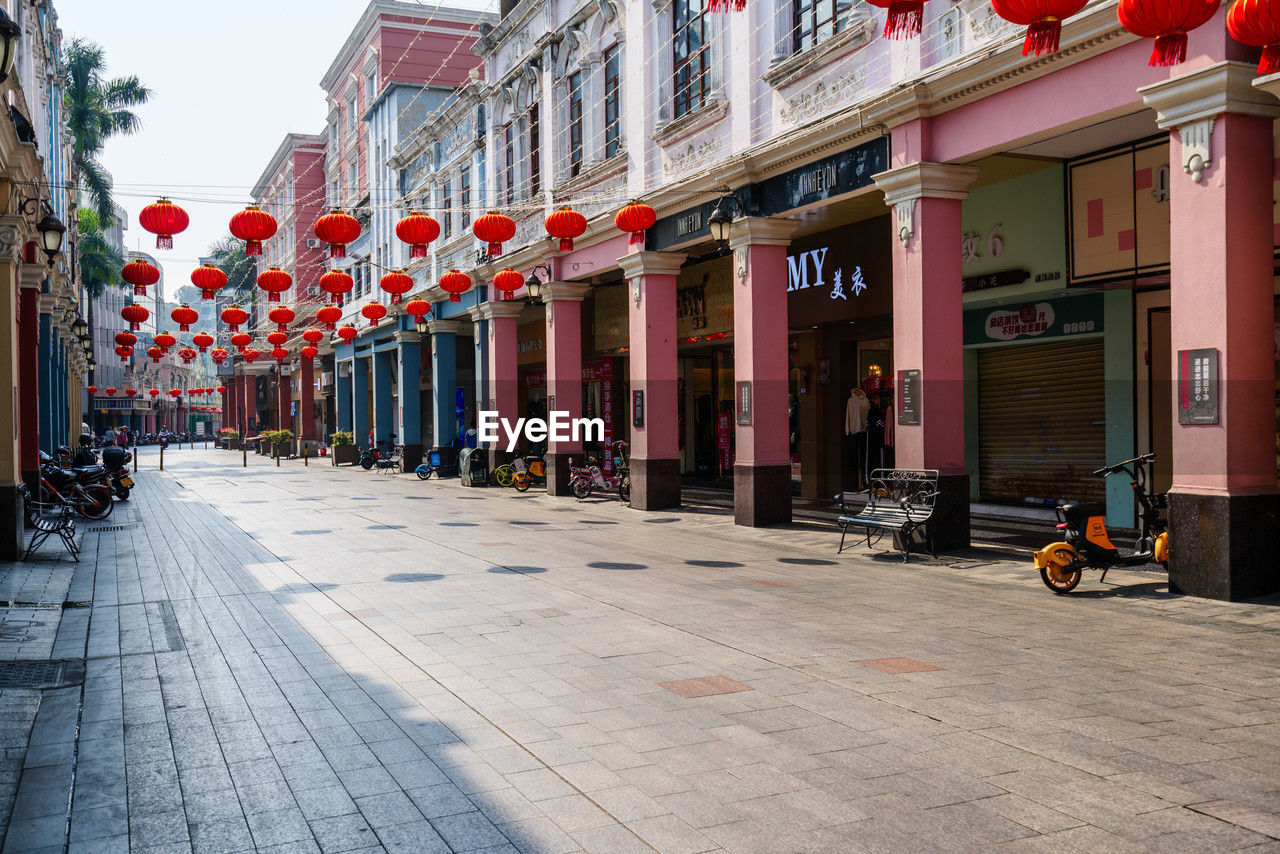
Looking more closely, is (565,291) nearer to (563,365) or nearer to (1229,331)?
(563,365)

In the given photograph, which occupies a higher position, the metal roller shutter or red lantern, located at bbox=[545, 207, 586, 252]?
red lantern, located at bbox=[545, 207, 586, 252]

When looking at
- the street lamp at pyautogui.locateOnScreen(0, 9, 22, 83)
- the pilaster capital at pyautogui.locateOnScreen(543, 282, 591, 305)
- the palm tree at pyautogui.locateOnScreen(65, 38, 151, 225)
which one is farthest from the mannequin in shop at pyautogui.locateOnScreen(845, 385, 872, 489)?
the palm tree at pyautogui.locateOnScreen(65, 38, 151, 225)

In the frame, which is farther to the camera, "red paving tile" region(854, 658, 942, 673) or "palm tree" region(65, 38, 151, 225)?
"palm tree" region(65, 38, 151, 225)

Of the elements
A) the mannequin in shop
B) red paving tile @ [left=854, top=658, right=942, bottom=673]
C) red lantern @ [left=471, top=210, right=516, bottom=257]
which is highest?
red lantern @ [left=471, top=210, right=516, bottom=257]

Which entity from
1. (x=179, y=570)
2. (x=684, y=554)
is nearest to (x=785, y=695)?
(x=684, y=554)

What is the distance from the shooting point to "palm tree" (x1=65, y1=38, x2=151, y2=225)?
134 ft

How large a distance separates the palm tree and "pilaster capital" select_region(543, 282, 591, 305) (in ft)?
85.8

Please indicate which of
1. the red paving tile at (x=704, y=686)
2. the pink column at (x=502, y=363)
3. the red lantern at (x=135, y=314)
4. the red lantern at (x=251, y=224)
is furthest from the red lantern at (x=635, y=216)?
the red lantern at (x=135, y=314)

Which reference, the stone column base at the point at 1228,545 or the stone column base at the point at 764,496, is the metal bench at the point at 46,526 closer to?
the stone column base at the point at 764,496

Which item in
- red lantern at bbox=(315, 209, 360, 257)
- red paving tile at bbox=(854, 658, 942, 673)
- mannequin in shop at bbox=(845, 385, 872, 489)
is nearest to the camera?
red paving tile at bbox=(854, 658, 942, 673)

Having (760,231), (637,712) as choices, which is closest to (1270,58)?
(637,712)

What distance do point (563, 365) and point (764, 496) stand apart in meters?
8.80

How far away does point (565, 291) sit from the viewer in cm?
2305

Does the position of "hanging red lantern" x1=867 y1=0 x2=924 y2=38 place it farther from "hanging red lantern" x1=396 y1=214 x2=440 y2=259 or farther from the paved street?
"hanging red lantern" x1=396 y1=214 x2=440 y2=259
